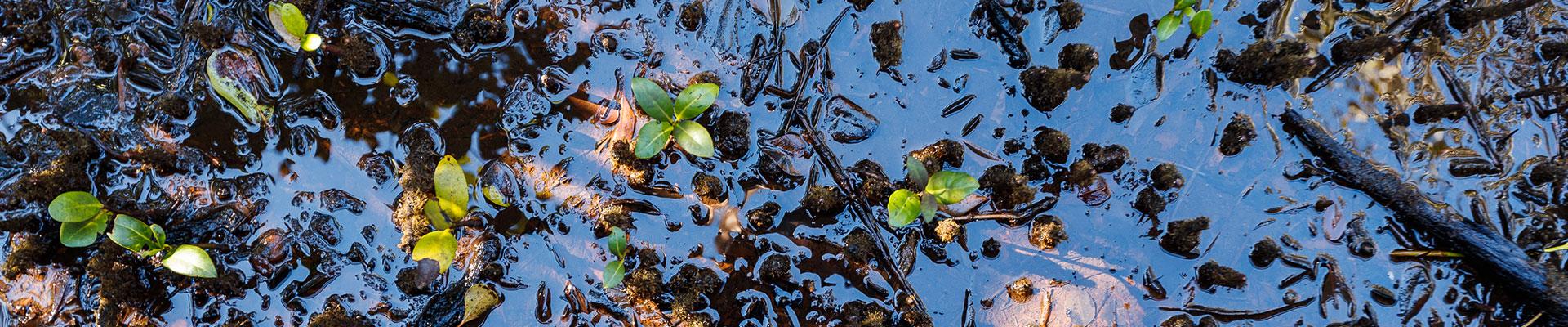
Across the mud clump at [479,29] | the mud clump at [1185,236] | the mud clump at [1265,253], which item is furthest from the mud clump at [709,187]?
the mud clump at [1265,253]

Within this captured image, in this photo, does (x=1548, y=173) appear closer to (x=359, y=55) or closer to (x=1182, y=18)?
(x=1182, y=18)

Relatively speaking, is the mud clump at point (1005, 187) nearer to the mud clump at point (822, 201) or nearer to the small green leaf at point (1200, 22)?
the mud clump at point (822, 201)

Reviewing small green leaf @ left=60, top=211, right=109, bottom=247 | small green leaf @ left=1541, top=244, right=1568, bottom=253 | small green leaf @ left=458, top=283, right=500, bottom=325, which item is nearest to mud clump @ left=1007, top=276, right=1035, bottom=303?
small green leaf @ left=1541, top=244, right=1568, bottom=253

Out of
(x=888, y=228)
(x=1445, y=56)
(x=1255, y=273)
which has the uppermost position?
(x=1445, y=56)

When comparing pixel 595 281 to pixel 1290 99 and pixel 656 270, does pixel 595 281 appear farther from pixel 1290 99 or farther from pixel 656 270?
pixel 1290 99

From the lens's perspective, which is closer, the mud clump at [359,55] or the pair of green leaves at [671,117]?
the pair of green leaves at [671,117]

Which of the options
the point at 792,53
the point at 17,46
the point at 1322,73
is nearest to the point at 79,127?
the point at 17,46

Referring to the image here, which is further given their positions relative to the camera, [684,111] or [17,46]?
[17,46]

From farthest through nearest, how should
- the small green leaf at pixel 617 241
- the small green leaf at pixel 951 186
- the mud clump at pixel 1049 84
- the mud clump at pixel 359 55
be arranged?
the mud clump at pixel 359 55 < the mud clump at pixel 1049 84 < the small green leaf at pixel 617 241 < the small green leaf at pixel 951 186
